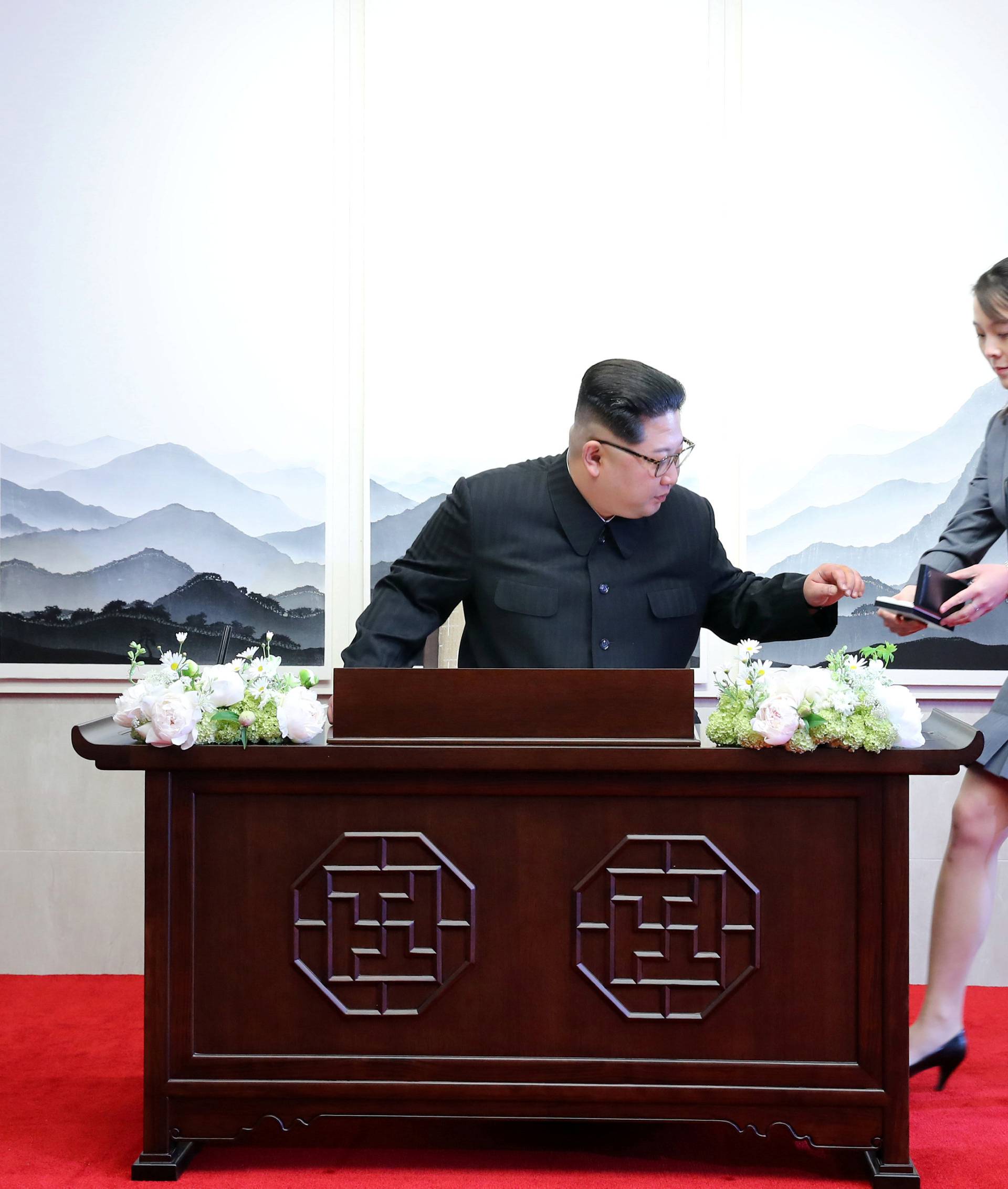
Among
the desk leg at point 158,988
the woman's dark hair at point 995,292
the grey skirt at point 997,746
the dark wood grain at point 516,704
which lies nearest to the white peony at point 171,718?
the desk leg at point 158,988

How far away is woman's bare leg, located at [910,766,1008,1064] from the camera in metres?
2.60

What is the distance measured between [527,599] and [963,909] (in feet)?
4.33

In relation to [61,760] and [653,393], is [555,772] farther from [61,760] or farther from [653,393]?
[61,760]

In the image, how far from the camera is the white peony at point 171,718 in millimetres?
2133

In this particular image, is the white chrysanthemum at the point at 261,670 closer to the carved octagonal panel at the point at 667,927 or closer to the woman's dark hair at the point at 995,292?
the carved octagonal panel at the point at 667,927

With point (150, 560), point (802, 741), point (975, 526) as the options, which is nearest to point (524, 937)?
point (802, 741)

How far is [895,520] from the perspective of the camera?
383 cm

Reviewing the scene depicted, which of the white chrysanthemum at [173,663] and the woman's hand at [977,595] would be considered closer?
the white chrysanthemum at [173,663]

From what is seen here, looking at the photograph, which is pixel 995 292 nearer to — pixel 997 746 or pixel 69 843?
pixel 997 746

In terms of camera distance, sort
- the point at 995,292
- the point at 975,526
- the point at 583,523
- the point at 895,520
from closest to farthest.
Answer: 1. the point at 995,292
2. the point at 975,526
3. the point at 583,523
4. the point at 895,520

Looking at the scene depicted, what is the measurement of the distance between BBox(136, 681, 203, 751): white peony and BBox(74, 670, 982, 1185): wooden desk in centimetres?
6

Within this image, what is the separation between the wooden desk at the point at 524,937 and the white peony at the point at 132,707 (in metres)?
0.06

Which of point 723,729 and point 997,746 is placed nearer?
point 723,729

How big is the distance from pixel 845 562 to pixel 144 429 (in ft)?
8.40
